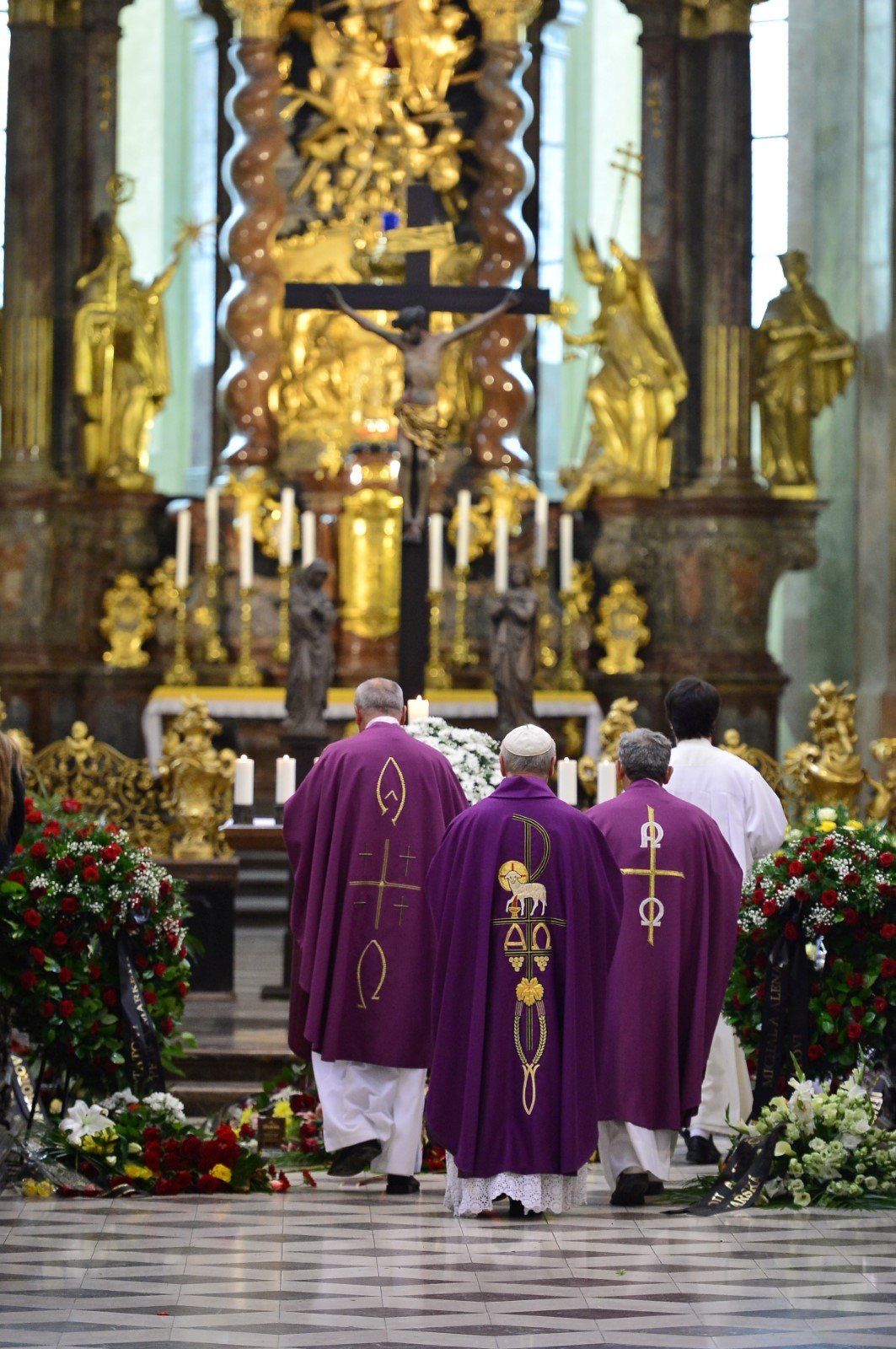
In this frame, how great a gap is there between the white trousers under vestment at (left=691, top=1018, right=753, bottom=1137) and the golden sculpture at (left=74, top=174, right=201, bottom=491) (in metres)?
9.39

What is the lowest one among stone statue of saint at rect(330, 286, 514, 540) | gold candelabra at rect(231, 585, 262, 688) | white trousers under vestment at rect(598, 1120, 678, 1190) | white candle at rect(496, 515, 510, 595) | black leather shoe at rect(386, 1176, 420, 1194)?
black leather shoe at rect(386, 1176, 420, 1194)

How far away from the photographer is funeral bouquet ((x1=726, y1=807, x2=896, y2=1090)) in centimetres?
771

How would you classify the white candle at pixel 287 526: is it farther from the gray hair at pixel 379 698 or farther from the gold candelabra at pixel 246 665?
the gray hair at pixel 379 698

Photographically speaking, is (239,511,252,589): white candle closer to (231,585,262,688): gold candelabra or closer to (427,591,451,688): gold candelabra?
(231,585,262,688): gold candelabra

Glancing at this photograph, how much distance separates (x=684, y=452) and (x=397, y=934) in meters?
10.3

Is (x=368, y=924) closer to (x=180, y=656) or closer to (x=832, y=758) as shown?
(x=832, y=758)

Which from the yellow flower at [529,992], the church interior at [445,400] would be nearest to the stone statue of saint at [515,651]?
the church interior at [445,400]

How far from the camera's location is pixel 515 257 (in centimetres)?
1798

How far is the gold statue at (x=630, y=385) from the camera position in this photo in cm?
1736

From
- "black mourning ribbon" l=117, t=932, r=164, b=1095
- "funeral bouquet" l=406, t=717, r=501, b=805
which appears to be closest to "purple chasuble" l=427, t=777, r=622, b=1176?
"black mourning ribbon" l=117, t=932, r=164, b=1095

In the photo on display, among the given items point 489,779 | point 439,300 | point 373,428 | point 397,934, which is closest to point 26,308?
point 373,428

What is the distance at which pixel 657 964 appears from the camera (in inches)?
298

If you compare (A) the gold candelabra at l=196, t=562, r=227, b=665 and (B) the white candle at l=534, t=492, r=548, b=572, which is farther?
(A) the gold candelabra at l=196, t=562, r=227, b=665

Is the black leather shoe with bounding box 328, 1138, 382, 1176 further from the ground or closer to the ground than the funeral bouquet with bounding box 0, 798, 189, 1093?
closer to the ground
